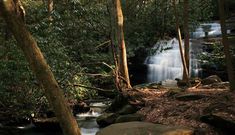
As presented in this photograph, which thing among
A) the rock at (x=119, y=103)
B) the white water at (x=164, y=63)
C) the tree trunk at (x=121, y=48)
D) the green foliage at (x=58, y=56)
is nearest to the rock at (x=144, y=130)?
the green foliage at (x=58, y=56)

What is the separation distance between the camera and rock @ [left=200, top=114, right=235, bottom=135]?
8.34 meters

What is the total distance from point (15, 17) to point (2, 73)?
242 inches

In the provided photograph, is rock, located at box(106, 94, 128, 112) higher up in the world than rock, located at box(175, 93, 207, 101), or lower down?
lower down

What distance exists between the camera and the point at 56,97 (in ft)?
18.3

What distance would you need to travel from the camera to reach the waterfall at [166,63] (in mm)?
23359

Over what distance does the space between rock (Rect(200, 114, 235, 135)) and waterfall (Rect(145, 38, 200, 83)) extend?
13.9 metres

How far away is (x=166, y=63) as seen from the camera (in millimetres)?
24453

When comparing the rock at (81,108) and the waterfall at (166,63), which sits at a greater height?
the waterfall at (166,63)

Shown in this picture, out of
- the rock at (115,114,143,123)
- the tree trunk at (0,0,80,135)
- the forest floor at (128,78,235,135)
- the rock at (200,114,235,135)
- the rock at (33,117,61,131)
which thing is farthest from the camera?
the rock at (33,117,61,131)

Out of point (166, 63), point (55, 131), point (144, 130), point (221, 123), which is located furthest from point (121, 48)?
point (166, 63)

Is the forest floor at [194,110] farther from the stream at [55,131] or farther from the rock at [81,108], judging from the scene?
the rock at [81,108]

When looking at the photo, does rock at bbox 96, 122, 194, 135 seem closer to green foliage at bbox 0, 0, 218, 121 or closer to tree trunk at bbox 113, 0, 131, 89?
green foliage at bbox 0, 0, 218, 121

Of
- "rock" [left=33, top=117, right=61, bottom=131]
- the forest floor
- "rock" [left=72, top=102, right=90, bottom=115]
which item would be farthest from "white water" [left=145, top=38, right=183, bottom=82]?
"rock" [left=33, top=117, right=61, bottom=131]

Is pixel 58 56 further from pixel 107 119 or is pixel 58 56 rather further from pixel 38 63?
pixel 38 63
